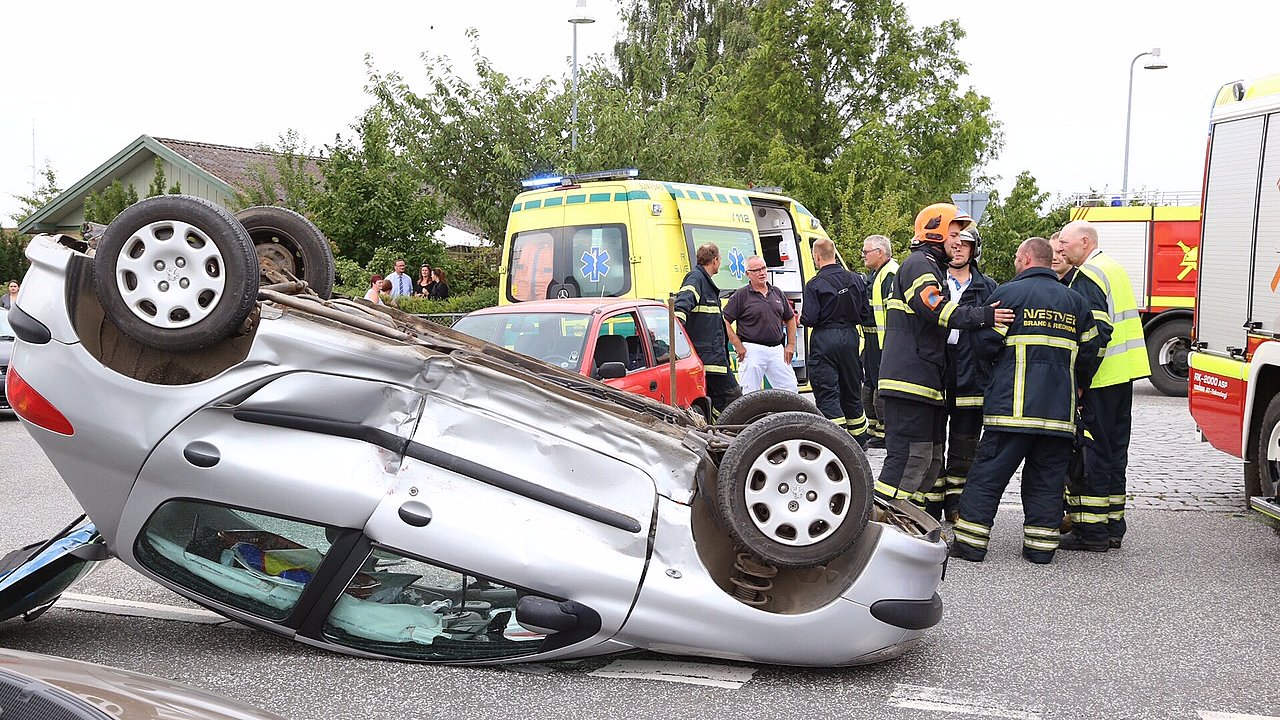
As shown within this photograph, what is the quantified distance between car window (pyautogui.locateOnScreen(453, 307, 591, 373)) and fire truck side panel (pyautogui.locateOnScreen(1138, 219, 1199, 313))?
37.1 feet

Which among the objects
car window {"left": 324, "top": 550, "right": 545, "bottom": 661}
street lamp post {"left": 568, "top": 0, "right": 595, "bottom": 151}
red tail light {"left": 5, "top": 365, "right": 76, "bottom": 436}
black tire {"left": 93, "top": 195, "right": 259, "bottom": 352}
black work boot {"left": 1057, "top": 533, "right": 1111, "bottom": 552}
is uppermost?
street lamp post {"left": 568, "top": 0, "right": 595, "bottom": 151}

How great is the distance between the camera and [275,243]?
203 inches

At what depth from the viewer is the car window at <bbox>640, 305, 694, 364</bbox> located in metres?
9.03

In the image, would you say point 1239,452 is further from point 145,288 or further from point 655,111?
point 655,111

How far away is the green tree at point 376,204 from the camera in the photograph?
21172 mm

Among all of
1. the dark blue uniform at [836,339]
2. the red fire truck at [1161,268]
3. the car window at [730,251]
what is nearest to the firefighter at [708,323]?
the dark blue uniform at [836,339]

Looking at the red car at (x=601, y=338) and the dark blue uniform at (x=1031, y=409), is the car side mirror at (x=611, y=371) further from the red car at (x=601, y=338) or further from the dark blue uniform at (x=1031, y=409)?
the dark blue uniform at (x=1031, y=409)

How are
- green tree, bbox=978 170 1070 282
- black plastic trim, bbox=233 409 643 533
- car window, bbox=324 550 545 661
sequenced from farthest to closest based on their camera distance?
green tree, bbox=978 170 1070 282
car window, bbox=324 550 545 661
black plastic trim, bbox=233 409 643 533

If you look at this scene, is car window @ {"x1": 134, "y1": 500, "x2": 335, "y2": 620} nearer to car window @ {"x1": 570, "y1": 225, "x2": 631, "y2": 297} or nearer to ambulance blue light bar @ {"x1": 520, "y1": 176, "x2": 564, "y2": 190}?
car window @ {"x1": 570, "y1": 225, "x2": 631, "y2": 297}

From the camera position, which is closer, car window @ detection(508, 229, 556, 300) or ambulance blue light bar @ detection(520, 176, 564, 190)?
car window @ detection(508, 229, 556, 300)

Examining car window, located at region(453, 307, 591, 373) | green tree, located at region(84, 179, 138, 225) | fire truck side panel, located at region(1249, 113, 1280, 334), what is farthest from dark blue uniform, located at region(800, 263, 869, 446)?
green tree, located at region(84, 179, 138, 225)

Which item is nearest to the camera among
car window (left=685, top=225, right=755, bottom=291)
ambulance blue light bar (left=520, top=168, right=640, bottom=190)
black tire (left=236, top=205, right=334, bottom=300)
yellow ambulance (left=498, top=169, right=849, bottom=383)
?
black tire (left=236, top=205, right=334, bottom=300)

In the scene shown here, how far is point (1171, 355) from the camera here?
16.7 m

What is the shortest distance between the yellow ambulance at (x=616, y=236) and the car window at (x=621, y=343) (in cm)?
227
